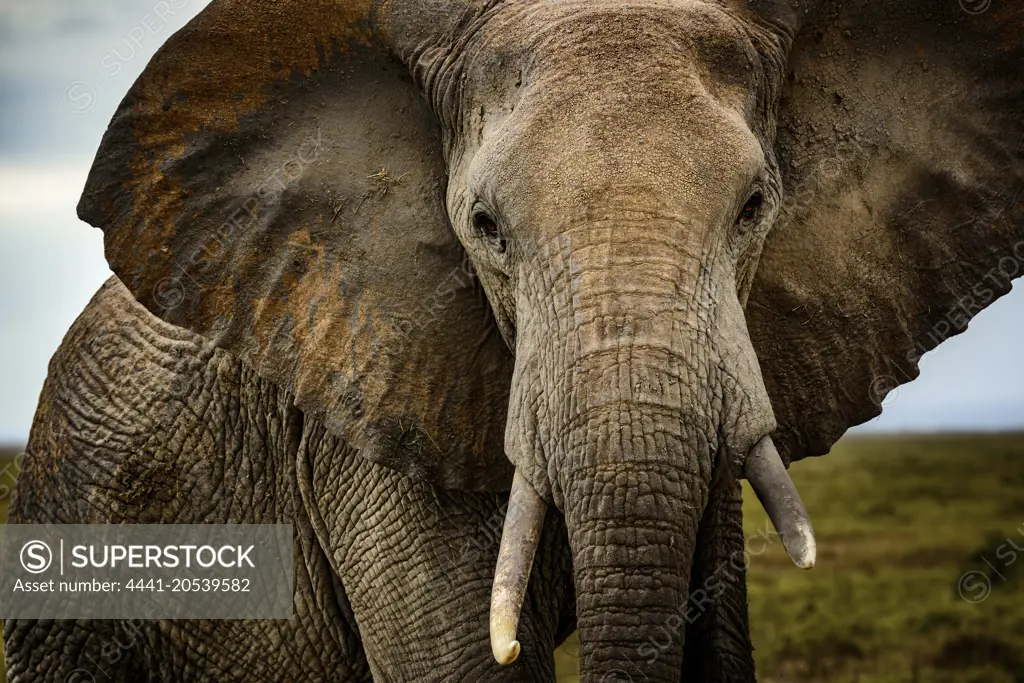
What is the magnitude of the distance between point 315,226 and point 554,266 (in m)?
1.11

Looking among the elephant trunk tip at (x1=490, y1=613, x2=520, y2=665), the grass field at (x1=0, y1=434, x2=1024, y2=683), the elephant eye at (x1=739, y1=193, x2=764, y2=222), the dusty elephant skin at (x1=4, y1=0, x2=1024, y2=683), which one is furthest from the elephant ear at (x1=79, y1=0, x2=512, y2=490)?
the grass field at (x1=0, y1=434, x2=1024, y2=683)

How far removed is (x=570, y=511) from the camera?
3.85m

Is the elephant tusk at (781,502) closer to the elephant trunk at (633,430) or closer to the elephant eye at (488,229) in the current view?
the elephant trunk at (633,430)

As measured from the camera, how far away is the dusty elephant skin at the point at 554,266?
384cm

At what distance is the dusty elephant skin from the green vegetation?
1378 millimetres

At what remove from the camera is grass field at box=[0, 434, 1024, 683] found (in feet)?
38.8

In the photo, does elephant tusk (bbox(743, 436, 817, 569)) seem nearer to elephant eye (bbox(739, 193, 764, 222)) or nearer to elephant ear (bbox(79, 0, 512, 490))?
elephant eye (bbox(739, 193, 764, 222))

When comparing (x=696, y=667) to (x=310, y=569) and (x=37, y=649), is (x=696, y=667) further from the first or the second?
(x=37, y=649)

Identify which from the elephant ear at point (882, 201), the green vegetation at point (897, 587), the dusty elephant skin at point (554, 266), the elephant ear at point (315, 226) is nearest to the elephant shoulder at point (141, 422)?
the dusty elephant skin at point (554, 266)

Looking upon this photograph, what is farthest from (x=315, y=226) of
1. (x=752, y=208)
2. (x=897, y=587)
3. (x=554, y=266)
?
(x=897, y=587)

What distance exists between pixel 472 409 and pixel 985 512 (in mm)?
22134

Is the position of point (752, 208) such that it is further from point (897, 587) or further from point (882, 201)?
point (897, 587)

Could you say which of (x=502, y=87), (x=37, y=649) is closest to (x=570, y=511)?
(x=502, y=87)

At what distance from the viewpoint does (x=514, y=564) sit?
12.8 ft
